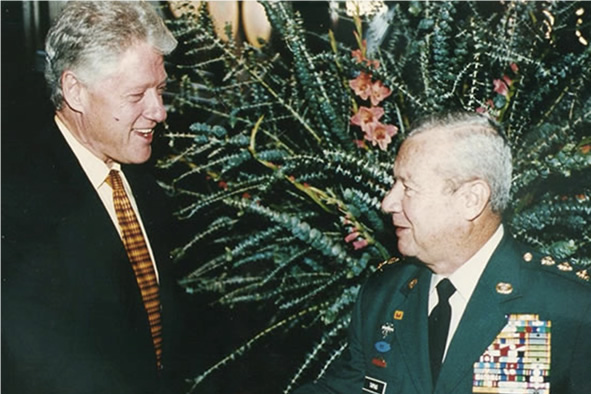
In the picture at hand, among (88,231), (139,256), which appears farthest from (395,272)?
(88,231)

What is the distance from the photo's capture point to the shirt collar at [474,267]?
1384 millimetres

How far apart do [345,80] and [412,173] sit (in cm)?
37

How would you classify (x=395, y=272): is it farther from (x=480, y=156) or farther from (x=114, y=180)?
(x=114, y=180)

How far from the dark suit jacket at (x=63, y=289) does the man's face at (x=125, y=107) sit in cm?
8

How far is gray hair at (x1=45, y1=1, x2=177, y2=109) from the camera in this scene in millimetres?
1367

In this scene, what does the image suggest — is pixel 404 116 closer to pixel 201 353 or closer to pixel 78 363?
pixel 201 353

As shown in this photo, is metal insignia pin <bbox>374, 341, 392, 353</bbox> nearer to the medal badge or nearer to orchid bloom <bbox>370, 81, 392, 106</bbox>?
the medal badge

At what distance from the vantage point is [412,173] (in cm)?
136

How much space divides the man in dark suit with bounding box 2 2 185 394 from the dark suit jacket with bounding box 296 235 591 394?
1.47ft

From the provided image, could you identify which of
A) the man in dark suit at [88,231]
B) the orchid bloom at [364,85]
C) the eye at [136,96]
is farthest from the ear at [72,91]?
the orchid bloom at [364,85]

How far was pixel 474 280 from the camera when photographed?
1.39 meters

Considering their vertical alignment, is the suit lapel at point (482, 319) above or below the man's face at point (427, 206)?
below

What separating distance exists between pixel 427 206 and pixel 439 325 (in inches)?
11.0

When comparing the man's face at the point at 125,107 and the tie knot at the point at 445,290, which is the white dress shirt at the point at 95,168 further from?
the tie knot at the point at 445,290
